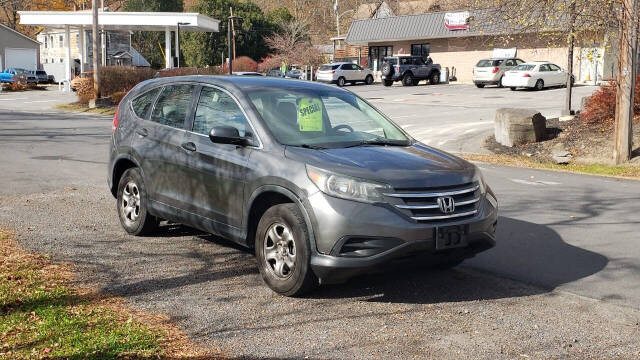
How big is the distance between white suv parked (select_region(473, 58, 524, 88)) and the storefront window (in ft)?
55.4

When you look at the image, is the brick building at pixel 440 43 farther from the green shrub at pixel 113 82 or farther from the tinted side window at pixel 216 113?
the tinted side window at pixel 216 113

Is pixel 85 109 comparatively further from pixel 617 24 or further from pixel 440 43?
pixel 440 43

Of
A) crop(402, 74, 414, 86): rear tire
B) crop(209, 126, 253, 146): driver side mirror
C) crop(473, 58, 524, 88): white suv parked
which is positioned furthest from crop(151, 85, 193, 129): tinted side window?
crop(402, 74, 414, 86): rear tire

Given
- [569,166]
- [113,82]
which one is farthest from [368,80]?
[569,166]

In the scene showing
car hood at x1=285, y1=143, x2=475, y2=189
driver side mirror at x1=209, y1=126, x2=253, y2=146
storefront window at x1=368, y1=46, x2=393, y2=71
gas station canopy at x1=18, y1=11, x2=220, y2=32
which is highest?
gas station canopy at x1=18, y1=11, x2=220, y2=32

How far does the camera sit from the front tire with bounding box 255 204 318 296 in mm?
5406

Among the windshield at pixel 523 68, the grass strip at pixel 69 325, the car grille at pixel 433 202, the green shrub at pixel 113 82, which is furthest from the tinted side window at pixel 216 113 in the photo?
the windshield at pixel 523 68

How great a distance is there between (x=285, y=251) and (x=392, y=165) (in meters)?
1.08

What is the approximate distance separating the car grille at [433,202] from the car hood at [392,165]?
0.17 feet

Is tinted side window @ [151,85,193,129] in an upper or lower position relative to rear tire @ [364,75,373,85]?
lower

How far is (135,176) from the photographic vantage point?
7.50 meters

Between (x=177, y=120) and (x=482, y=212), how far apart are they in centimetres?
309

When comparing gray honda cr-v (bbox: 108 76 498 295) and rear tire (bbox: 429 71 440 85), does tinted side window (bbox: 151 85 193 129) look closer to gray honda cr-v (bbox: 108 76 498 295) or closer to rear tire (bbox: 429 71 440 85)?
gray honda cr-v (bbox: 108 76 498 295)

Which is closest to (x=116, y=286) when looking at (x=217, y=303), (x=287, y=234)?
(x=217, y=303)
